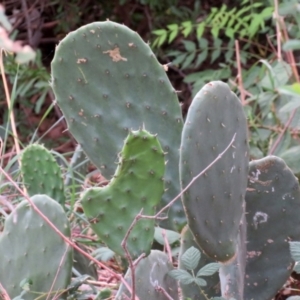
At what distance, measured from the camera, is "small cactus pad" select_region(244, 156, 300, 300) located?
45.8 inches

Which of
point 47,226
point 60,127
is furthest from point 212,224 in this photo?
point 60,127

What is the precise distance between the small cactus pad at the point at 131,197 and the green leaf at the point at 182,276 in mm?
57

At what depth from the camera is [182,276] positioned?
1.00 metres

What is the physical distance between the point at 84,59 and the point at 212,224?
0.38 meters

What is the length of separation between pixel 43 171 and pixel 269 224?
0.56m

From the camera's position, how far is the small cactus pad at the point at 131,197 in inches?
38.1

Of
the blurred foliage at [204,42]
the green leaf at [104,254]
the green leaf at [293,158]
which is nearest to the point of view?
the green leaf at [104,254]

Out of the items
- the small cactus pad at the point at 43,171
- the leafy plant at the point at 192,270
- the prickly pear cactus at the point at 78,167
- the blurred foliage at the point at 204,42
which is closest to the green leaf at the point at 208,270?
the leafy plant at the point at 192,270

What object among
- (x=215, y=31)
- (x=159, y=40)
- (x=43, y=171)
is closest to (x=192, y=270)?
(x=43, y=171)

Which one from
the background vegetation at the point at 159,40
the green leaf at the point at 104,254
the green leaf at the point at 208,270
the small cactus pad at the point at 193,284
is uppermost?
the green leaf at the point at 208,270

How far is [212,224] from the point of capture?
101 centimetres

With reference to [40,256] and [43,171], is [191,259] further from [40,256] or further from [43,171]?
[43,171]

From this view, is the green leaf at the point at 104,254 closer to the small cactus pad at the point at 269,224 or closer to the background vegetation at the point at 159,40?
the small cactus pad at the point at 269,224

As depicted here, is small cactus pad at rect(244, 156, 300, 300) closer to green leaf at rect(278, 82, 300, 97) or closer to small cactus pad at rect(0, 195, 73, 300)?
small cactus pad at rect(0, 195, 73, 300)
